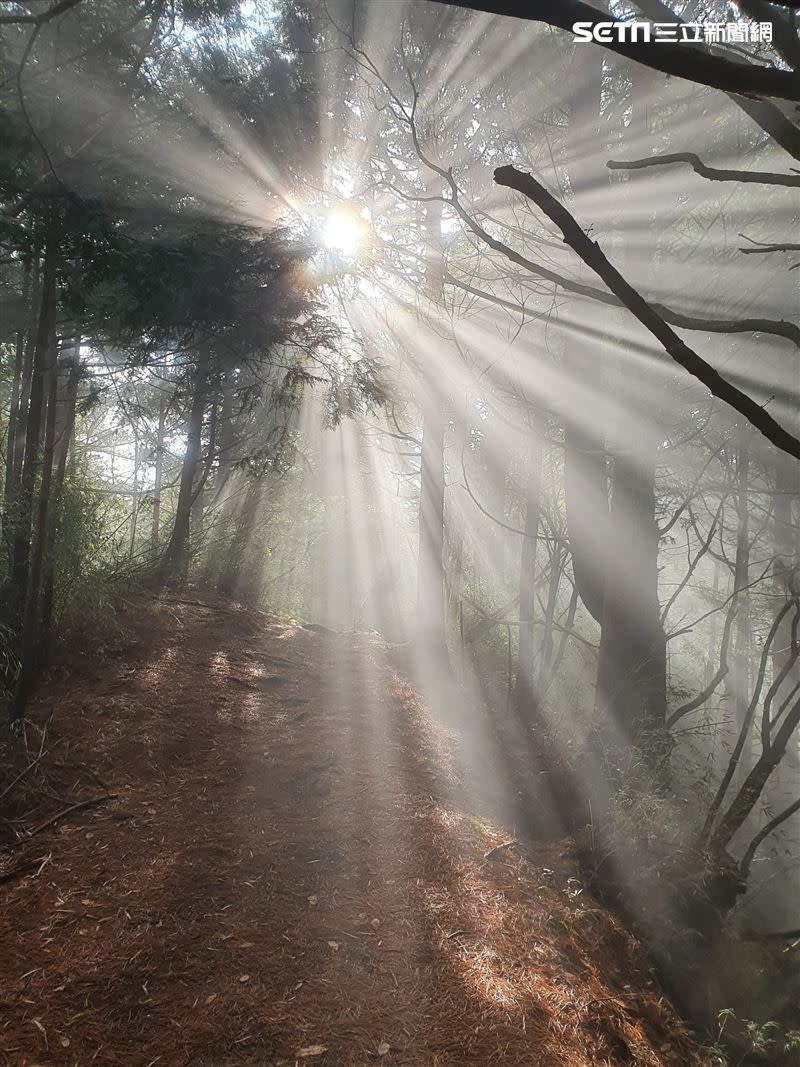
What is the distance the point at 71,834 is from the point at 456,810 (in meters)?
2.76

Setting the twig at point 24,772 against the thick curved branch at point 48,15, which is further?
the twig at point 24,772

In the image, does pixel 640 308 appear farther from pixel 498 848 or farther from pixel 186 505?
pixel 186 505

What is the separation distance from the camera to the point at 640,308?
2.81 feet

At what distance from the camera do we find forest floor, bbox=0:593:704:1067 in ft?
7.65

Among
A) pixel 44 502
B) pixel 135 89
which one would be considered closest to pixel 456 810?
pixel 44 502

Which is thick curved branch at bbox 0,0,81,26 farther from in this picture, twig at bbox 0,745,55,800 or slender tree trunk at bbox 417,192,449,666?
slender tree trunk at bbox 417,192,449,666

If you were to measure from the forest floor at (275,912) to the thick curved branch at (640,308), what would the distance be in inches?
105

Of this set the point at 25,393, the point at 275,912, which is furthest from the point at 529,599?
the point at 25,393

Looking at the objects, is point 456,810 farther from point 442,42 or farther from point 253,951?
point 442,42

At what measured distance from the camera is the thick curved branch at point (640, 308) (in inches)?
30.9

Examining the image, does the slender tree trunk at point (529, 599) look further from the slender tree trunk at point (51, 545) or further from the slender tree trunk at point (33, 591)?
the slender tree trunk at point (33, 591)

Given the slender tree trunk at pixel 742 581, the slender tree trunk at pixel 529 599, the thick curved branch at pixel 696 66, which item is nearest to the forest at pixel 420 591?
the thick curved branch at pixel 696 66

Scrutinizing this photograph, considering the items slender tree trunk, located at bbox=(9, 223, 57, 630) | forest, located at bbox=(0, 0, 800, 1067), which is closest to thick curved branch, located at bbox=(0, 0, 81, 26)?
forest, located at bbox=(0, 0, 800, 1067)

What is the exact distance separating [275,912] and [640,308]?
331cm
